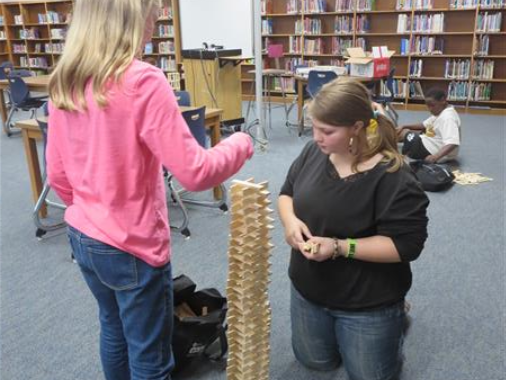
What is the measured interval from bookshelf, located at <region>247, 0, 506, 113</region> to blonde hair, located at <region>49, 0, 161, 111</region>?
273 inches

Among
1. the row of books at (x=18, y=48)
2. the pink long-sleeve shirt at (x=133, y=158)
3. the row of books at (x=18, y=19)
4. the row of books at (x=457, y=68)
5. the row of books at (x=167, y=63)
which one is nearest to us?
the pink long-sleeve shirt at (x=133, y=158)

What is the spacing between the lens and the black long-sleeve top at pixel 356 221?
138cm

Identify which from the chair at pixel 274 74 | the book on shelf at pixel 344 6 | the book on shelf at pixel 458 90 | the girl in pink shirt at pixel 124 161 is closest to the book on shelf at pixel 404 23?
the book on shelf at pixel 344 6

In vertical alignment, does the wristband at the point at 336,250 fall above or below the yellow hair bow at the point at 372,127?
below

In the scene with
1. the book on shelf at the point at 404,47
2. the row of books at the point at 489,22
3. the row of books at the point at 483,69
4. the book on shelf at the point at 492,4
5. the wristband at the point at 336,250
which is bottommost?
the wristband at the point at 336,250

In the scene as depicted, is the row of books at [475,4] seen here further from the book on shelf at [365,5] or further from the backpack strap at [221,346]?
the backpack strap at [221,346]

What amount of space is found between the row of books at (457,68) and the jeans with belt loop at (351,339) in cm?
636

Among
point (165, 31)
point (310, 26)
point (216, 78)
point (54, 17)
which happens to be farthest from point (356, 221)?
point (54, 17)

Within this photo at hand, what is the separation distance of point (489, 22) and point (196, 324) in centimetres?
670

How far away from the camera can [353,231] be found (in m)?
1.45

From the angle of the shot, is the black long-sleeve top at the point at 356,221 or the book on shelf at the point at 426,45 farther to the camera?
the book on shelf at the point at 426,45

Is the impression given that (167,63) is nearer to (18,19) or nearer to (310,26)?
(310,26)

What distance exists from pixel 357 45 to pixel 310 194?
684 centimetres

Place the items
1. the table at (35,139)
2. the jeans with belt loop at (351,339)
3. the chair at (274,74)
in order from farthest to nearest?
the chair at (274,74) → the table at (35,139) → the jeans with belt loop at (351,339)
